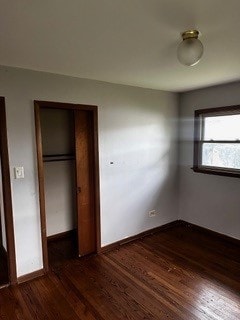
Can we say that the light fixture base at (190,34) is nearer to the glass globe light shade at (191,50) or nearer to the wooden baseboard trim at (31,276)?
the glass globe light shade at (191,50)

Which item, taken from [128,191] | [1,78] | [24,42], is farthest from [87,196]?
[24,42]

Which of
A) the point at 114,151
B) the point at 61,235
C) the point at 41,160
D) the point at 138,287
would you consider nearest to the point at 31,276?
the point at 61,235

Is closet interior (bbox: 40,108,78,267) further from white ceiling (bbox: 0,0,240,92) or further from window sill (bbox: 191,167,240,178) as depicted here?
window sill (bbox: 191,167,240,178)

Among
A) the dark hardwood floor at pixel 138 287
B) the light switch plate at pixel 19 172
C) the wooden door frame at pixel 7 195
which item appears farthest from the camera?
the light switch plate at pixel 19 172

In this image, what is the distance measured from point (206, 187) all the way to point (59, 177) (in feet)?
7.56

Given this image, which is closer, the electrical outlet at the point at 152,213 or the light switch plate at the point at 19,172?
the light switch plate at the point at 19,172

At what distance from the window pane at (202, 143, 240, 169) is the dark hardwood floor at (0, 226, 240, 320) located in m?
1.18

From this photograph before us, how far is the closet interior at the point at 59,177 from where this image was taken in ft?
11.2

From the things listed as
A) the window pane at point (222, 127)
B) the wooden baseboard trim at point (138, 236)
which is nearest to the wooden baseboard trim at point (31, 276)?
the wooden baseboard trim at point (138, 236)

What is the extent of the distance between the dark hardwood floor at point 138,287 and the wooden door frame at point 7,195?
0.24m

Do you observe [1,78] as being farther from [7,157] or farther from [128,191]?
[128,191]

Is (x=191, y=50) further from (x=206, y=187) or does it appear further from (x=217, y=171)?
(x=206, y=187)

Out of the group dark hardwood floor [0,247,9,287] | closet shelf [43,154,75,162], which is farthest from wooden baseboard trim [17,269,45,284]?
closet shelf [43,154,75,162]

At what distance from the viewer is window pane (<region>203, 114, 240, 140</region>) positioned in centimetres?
321
